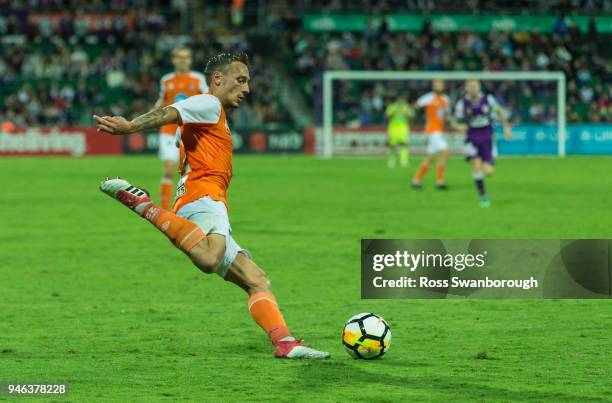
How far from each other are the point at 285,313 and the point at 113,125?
3470 mm

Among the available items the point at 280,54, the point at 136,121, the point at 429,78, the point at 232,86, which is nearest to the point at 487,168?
the point at 232,86

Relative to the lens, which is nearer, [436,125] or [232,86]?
[232,86]

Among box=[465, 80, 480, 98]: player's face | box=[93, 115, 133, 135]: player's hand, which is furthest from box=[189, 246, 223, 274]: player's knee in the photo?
box=[465, 80, 480, 98]: player's face

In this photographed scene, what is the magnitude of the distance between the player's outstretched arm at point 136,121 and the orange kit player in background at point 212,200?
0.13 metres

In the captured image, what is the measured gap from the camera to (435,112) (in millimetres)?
26859

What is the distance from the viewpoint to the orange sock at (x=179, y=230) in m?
7.66

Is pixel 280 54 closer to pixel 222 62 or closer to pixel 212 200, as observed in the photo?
pixel 222 62

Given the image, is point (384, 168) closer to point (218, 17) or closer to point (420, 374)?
point (218, 17)

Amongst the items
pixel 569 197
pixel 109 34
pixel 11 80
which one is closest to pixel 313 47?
pixel 109 34

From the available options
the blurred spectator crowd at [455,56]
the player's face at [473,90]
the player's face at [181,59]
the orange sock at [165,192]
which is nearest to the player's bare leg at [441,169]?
the player's face at [473,90]

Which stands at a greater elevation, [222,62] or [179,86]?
[222,62]

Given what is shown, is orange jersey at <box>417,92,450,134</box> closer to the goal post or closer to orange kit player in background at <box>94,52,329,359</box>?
the goal post

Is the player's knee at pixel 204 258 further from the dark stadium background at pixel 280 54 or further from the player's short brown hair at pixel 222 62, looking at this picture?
the dark stadium background at pixel 280 54

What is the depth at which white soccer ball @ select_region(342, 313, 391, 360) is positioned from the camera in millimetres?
7969
